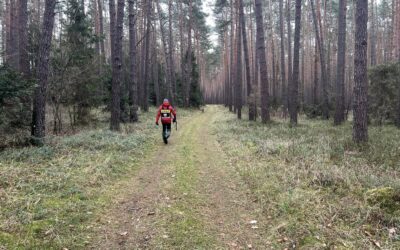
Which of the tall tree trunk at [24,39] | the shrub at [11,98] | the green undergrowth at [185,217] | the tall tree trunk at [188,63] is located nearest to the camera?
the green undergrowth at [185,217]

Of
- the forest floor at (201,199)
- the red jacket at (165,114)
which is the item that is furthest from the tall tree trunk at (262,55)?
the forest floor at (201,199)

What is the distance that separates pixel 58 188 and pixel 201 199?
2.88 metres

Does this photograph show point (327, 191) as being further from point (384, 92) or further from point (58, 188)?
point (384, 92)

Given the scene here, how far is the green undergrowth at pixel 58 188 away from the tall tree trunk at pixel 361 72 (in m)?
7.22

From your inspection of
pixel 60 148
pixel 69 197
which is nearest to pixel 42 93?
pixel 60 148

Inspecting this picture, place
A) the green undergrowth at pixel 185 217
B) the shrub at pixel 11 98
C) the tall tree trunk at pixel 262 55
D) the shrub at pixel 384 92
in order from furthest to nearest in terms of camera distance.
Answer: the tall tree trunk at pixel 262 55
the shrub at pixel 384 92
the shrub at pixel 11 98
the green undergrowth at pixel 185 217

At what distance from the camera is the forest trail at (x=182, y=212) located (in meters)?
4.48

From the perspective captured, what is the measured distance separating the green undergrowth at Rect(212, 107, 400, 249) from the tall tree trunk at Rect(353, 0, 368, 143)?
2.33 ft

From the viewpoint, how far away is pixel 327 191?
6.05 m

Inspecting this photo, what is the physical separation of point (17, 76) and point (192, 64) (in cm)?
3284

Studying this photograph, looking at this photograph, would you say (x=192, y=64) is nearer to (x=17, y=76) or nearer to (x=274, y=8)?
(x=274, y=8)

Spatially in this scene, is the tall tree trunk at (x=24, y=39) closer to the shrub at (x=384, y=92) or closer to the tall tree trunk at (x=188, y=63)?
the shrub at (x=384, y=92)

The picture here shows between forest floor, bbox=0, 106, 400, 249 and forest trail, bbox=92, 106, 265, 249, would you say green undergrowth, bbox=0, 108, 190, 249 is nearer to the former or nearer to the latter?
forest floor, bbox=0, 106, 400, 249

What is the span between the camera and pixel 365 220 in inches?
187
